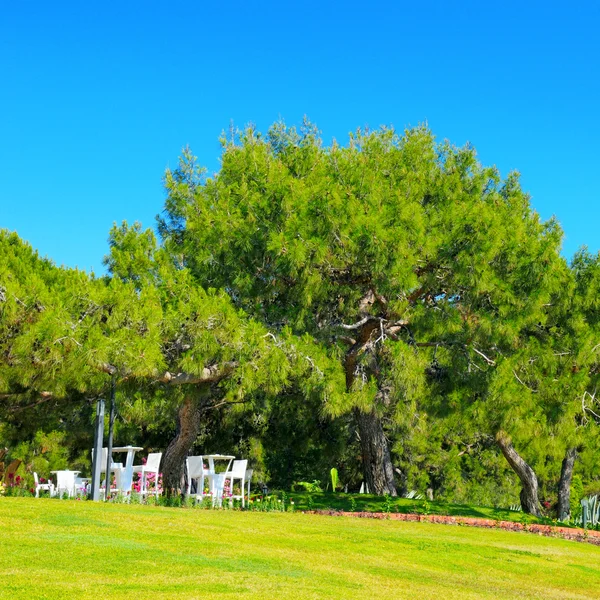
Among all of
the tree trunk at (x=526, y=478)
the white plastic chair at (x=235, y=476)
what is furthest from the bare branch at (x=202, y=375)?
the tree trunk at (x=526, y=478)

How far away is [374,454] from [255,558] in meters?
9.42

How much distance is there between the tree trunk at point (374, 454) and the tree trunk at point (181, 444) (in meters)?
3.35

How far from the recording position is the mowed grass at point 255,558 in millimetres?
6840

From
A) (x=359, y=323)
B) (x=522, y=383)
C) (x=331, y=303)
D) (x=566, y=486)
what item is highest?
(x=331, y=303)

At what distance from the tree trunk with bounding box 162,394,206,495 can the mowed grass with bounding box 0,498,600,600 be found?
16.0 ft

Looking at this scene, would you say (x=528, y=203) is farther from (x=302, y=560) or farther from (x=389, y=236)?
(x=302, y=560)

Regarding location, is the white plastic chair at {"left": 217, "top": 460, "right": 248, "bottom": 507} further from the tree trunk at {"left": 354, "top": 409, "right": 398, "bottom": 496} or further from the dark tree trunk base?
the tree trunk at {"left": 354, "top": 409, "right": 398, "bottom": 496}

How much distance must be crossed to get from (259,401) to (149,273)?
383cm

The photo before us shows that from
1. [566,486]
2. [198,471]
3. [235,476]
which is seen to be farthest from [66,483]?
[566,486]

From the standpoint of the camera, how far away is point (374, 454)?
57.5ft

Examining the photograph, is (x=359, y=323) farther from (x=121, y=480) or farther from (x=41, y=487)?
(x=41, y=487)

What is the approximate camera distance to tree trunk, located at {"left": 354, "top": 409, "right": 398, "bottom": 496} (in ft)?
56.6

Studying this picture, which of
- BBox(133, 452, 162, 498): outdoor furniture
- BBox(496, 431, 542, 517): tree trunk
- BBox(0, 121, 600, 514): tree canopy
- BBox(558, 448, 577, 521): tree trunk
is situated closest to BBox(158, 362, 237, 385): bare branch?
BBox(0, 121, 600, 514): tree canopy

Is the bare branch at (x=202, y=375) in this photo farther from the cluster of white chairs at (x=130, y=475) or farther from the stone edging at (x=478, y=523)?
the stone edging at (x=478, y=523)
